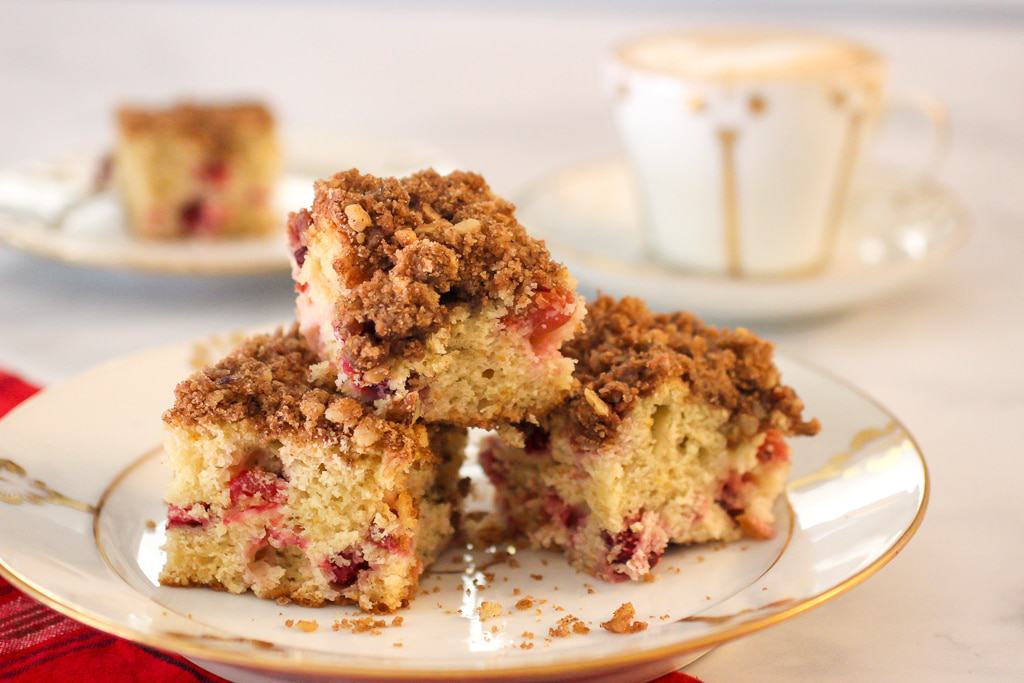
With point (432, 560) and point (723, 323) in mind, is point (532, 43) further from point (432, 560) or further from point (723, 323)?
point (432, 560)

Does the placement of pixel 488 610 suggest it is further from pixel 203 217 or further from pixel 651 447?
pixel 203 217

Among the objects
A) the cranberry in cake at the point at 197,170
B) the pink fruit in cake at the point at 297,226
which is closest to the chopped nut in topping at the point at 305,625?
the pink fruit in cake at the point at 297,226

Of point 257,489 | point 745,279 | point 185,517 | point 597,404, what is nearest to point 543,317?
point 597,404

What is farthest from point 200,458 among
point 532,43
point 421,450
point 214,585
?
point 532,43

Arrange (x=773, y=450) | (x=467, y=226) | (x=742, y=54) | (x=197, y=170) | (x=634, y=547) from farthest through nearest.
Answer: (x=197, y=170), (x=742, y=54), (x=773, y=450), (x=634, y=547), (x=467, y=226)

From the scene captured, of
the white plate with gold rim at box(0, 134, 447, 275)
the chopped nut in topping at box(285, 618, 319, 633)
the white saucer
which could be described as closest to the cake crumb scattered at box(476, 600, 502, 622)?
the chopped nut in topping at box(285, 618, 319, 633)

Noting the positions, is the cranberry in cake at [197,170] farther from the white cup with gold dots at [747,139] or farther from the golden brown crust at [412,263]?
the golden brown crust at [412,263]
